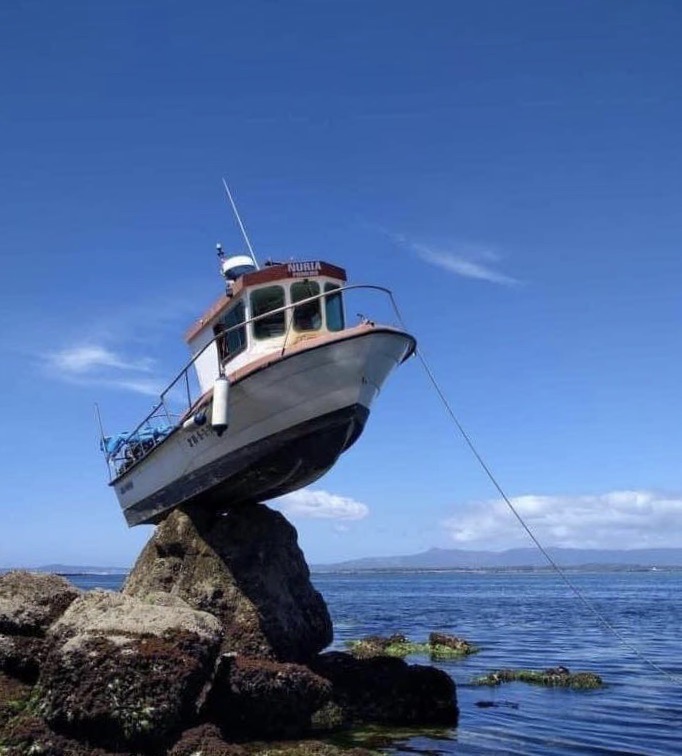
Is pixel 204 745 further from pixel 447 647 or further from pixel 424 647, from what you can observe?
pixel 424 647

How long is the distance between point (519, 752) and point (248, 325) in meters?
9.71

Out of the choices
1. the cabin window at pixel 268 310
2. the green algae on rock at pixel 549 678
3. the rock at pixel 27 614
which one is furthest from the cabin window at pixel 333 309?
the green algae on rock at pixel 549 678

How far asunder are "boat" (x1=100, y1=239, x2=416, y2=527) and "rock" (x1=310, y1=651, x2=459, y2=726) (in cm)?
413

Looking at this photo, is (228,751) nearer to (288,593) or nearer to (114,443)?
(288,593)

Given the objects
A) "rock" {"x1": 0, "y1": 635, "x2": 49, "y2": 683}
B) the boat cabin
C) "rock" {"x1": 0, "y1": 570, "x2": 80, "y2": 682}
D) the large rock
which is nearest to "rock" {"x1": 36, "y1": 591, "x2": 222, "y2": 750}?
"rock" {"x1": 0, "y1": 635, "x2": 49, "y2": 683}

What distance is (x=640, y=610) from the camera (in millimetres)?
48812

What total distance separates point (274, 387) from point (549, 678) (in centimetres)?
1126

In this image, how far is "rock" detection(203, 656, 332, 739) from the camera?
502 inches

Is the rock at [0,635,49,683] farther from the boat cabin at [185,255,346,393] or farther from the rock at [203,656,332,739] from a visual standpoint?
the boat cabin at [185,255,346,393]

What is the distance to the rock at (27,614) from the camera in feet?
39.3

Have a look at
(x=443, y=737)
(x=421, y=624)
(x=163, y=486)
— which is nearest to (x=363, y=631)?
(x=421, y=624)

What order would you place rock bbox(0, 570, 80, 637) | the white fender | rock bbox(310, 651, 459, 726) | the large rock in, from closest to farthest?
rock bbox(0, 570, 80, 637) → the white fender → rock bbox(310, 651, 459, 726) → the large rock

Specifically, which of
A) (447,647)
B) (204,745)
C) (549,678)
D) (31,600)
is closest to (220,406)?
(31,600)

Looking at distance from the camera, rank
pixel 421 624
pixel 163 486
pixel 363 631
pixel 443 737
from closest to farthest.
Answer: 1. pixel 443 737
2. pixel 163 486
3. pixel 363 631
4. pixel 421 624
